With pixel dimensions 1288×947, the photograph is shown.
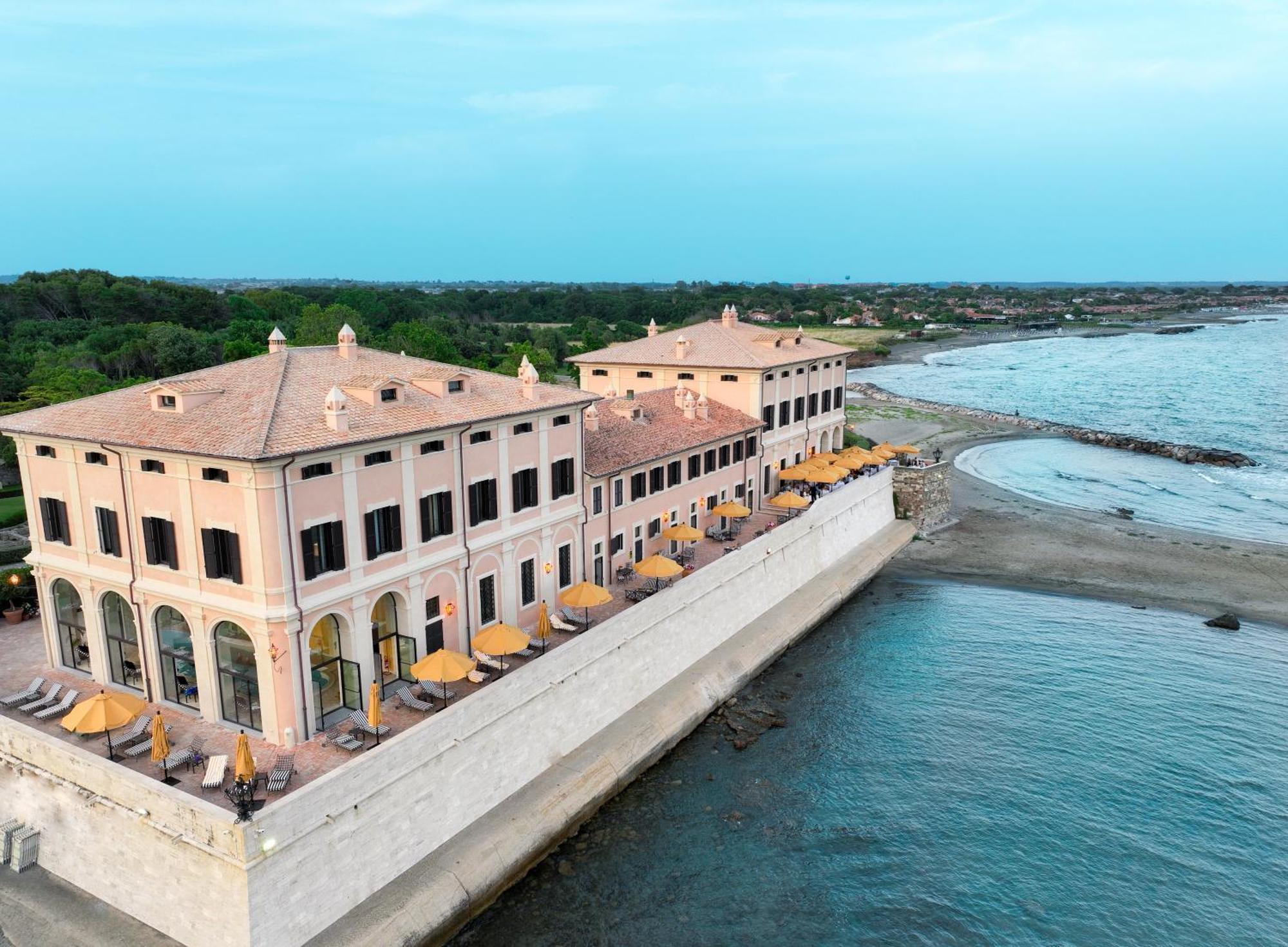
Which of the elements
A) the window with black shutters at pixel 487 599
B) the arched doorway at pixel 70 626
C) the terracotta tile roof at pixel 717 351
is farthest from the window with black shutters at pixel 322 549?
the terracotta tile roof at pixel 717 351

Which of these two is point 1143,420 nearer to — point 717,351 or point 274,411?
point 717,351

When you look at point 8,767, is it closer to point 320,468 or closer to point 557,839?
point 320,468

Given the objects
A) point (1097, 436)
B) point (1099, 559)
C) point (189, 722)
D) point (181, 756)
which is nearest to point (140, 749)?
point (181, 756)

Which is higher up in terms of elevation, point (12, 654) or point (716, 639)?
point (12, 654)

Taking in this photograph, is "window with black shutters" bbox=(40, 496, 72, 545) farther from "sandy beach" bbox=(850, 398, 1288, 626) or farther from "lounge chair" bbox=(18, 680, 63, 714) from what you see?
"sandy beach" bbox=(850, 398, 1288, 626)

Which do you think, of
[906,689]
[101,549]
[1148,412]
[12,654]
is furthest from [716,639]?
[1148,412]

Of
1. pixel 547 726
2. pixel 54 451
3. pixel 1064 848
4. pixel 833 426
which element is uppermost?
pixel 54 451

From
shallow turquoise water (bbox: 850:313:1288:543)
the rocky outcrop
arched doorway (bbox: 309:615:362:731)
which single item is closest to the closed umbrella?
arched doorway (bbox: 309:615:362:731)
